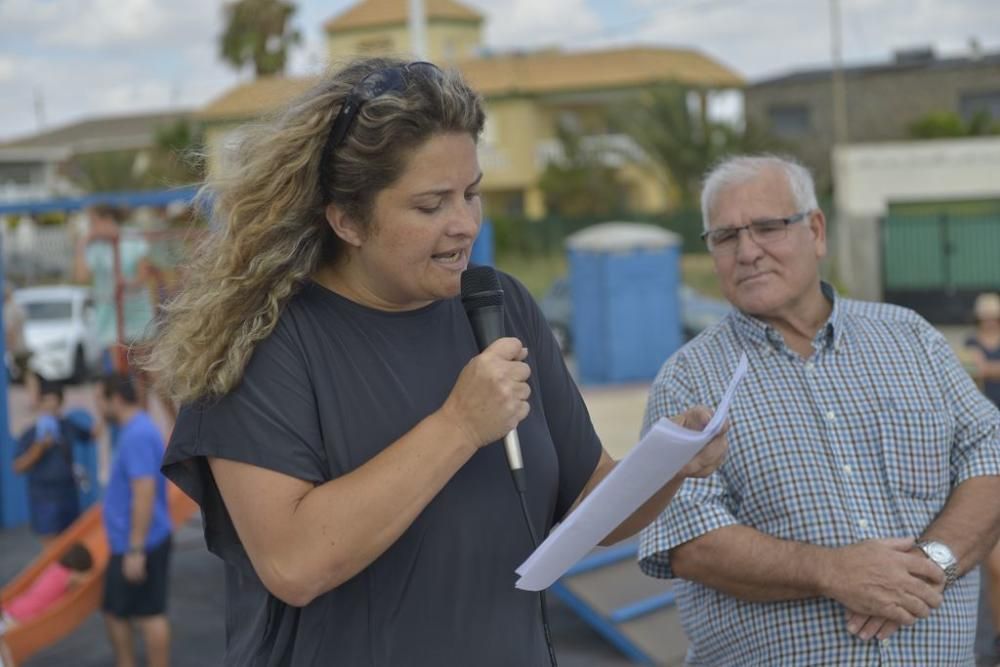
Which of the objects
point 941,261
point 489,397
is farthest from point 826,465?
point 941,261

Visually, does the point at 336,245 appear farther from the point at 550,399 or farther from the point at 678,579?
the point at 678,579

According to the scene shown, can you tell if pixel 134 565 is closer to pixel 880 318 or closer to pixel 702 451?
pixel 880 318

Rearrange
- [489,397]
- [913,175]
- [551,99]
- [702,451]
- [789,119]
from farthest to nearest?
[551,99], [789,119], [913,175], [702,451], [489,397]

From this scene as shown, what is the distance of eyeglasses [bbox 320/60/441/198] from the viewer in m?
2.08

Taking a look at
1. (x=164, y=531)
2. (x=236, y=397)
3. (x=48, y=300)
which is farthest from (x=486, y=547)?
(x=48, y=300)

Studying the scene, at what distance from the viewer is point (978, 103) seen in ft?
129

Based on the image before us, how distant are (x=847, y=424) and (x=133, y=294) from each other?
29.0 ft

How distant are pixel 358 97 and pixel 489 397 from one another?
555 mm

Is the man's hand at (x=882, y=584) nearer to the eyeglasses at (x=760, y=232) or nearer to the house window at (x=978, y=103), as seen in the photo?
the eyeglasses at (x=760, y=232)

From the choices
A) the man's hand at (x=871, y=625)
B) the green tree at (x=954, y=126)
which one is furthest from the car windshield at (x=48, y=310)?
the green tree at (x=954, y=126)

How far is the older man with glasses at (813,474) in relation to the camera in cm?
287

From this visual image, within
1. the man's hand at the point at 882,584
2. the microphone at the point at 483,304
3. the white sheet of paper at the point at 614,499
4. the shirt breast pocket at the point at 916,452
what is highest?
the microphone at the point at 483,304

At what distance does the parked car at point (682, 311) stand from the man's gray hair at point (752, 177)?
15.4 metres

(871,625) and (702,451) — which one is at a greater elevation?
(702,451)
